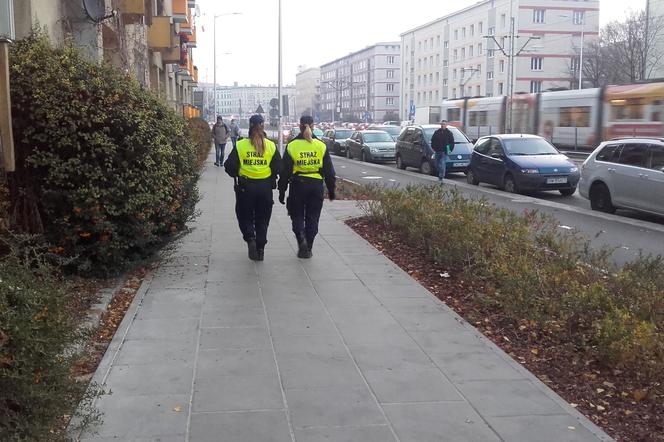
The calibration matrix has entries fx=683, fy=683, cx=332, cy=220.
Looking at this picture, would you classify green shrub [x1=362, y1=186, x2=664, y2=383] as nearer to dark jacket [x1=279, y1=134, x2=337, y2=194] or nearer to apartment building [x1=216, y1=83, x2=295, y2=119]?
dark jacket [x1=279, y1=134, x2=337, y2=194]

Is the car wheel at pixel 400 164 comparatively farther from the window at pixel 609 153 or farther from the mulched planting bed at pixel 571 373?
the mulched planting bed at pixel 571 373

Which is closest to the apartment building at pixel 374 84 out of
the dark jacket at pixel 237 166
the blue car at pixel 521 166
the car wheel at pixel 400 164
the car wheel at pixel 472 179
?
the car wheel at pixel 400 164

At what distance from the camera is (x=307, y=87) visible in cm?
15075

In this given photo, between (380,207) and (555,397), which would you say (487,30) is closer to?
(380,207)

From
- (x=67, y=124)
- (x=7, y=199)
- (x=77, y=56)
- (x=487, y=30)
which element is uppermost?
(x=487, y=30)

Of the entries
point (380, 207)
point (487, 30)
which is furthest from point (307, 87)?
point (380, 207)

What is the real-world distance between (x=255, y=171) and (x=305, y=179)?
660mm

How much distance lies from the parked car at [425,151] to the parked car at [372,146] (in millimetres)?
4541

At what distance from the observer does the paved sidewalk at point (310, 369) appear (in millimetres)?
3709

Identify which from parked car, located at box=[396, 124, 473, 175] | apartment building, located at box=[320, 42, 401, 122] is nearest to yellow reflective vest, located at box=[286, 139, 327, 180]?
parked car, located at box=[396, 124, 473, 175]

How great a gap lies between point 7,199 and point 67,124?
826mm

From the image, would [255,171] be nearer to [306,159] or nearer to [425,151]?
[306,159]

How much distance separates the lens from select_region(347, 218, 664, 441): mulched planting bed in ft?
13.0

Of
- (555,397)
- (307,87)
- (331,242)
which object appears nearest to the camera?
(555,397)
